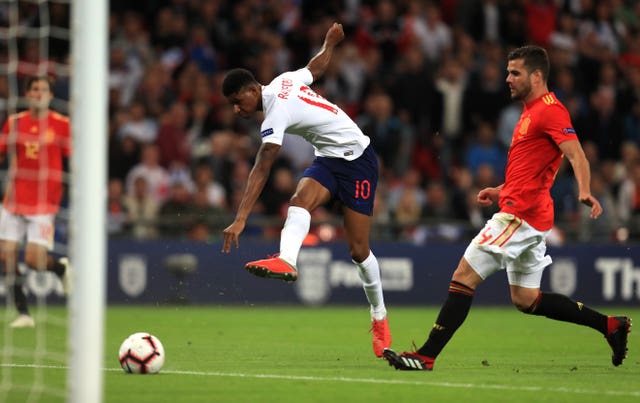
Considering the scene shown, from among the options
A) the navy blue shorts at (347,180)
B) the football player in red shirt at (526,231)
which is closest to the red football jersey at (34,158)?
the navy blue shorts at (347,180)

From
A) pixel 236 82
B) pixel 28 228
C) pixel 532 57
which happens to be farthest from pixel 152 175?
pixel 532 57

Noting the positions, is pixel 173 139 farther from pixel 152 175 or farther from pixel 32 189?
pixel 32 189

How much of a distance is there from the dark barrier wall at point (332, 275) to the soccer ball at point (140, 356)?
841 cm

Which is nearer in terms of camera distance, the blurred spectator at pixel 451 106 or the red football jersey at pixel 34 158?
the red football jersey at pixel 34 158

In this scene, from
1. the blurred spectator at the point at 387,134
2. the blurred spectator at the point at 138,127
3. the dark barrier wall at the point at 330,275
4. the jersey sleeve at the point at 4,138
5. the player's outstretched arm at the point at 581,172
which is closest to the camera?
the player's outstretched arm at the point at 581,172

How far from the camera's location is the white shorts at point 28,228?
1272 cm

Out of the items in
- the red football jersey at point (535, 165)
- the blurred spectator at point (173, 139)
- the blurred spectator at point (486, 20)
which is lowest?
the red football jersey at point (535, 165)

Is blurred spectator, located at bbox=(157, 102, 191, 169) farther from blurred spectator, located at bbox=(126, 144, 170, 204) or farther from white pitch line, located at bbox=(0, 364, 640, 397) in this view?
white pitch line, located at bbox=(0, 364, 640, 397)

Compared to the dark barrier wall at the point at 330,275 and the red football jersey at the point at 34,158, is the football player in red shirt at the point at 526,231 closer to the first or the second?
the red football jersey at the point at 34,158

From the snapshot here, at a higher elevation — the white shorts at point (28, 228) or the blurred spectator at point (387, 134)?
the blurred spectator at point (387, 134)

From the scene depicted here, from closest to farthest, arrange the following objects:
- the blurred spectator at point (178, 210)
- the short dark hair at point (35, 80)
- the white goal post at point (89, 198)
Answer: the white goal post at point (89, 198)
the short dark hair at point (35, 80)
the blurred spectator at point (178, 210)

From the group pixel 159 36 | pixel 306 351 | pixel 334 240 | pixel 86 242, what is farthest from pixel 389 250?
pixel 86 242

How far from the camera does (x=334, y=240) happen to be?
1717cm

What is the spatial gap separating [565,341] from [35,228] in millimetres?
5461
